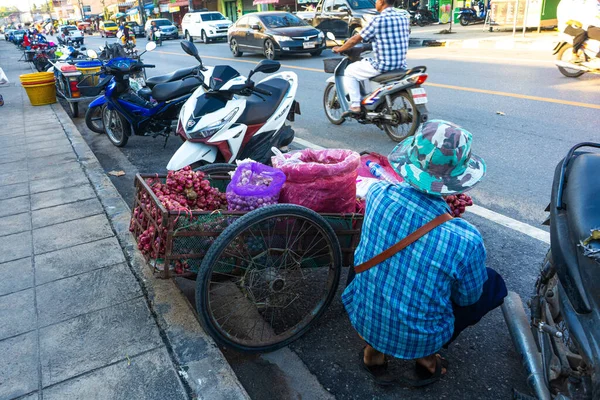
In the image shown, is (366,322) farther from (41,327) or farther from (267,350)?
(41,327)

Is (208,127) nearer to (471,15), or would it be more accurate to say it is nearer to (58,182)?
(58,182)

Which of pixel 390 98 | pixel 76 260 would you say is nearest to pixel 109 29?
pixel 390 98

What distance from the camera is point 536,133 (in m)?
5.99

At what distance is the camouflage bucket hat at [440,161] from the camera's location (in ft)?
6.57

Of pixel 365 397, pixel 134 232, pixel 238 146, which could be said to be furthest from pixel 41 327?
pixel 238 146

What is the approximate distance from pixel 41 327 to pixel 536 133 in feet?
18.6

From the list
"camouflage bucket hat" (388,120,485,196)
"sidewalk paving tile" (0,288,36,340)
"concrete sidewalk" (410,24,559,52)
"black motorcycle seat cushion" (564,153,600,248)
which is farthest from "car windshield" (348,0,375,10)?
"camouflage bucket hat" (388,120,485,196)

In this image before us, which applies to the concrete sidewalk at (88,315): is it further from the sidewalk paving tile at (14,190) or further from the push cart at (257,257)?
the push cart at (257,257)

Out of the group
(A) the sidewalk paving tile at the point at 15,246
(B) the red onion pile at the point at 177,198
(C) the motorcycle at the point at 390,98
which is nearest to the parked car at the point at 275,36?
(C) the motorcycle at the point at 390,98

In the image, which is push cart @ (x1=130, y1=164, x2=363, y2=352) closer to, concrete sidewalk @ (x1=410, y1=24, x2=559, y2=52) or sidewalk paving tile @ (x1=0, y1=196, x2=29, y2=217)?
sidewalk paving tile @ (x1=0, y1=196, x2=29, y2=217)

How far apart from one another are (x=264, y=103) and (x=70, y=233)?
81.6 inches

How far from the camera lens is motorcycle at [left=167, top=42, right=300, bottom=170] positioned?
172 inches

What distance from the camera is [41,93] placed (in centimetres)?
1077

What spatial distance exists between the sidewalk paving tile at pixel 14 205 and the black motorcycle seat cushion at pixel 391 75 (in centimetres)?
423
